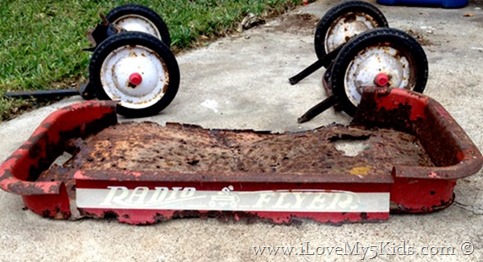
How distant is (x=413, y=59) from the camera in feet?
10.6

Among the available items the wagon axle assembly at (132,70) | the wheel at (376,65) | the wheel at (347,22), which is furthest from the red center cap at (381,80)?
the wagon axle assembly at (132,70)

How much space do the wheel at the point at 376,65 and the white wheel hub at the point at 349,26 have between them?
736 mm

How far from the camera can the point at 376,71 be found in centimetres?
326

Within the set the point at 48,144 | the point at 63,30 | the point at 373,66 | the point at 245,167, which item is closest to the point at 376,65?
the point at 373,66

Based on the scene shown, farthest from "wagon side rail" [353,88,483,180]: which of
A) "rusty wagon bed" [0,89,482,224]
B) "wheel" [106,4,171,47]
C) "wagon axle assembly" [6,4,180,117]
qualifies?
"wheel" [106,4,171,47]

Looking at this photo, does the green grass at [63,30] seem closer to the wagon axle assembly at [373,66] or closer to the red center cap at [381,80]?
the wagon axle assembly at [373,66]

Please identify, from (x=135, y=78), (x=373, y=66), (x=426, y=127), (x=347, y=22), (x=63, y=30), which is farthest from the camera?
(x=63, y=30)

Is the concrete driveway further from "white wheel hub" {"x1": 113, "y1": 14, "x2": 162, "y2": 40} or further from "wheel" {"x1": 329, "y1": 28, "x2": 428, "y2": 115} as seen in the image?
"white wheel hub" {"x1": 113, "y1": 14, "x2": 162, "y2": 40}

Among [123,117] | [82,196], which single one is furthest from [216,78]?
[82,196]

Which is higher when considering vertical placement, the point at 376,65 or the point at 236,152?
the point at 376,65

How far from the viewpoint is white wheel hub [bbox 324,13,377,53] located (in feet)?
13.0

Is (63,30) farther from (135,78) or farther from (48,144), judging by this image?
(48,144)

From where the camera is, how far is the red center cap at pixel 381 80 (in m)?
3.27

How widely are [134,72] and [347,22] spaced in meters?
1.39
